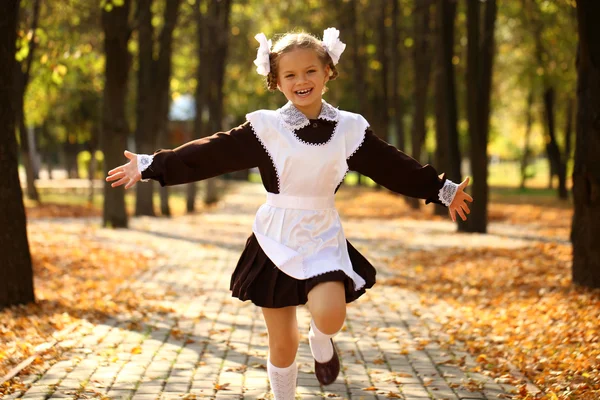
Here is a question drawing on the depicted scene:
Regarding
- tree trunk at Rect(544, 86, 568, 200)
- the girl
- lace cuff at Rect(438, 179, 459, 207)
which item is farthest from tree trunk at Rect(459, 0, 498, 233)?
tree trunk at Rect(544, 86, 568, 200)

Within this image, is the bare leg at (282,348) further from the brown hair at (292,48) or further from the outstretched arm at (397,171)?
the brown hair at (292,48)

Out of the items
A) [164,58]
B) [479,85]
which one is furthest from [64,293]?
[164,58]

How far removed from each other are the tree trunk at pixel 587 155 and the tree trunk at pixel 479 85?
7864mm

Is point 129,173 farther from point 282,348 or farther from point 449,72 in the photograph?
point 449,72

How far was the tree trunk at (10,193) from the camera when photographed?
28.2ft

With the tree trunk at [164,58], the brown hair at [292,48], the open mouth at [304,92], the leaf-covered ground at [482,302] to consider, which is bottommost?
the leaf-covered ground at [482,302]

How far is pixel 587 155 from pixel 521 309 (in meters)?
1.89

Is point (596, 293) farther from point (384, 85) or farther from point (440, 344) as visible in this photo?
point (384, 85)

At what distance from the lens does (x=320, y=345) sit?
16.6 ft

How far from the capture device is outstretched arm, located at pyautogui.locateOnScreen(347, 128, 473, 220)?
16.6 feet

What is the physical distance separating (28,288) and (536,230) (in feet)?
46.2

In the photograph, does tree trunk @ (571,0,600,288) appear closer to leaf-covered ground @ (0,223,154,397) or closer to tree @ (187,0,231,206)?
leaf-covered ground @ (0,223,154,397)

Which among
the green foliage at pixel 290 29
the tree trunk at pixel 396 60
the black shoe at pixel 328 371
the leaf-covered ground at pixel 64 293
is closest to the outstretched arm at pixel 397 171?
the black shoe at pixel 328 371

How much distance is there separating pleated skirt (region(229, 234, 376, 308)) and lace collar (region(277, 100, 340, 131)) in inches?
26.7
